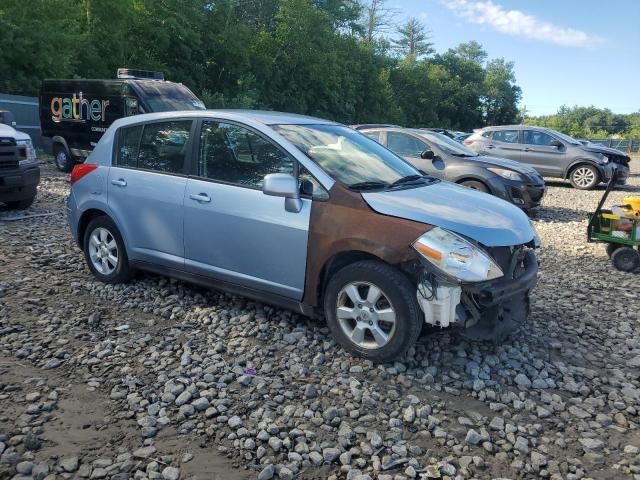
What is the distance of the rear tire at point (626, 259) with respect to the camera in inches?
271

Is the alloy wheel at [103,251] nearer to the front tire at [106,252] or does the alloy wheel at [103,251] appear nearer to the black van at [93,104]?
the front tire at [106,252]

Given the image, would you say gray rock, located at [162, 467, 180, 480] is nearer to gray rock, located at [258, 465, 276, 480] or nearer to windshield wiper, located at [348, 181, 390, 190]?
gray rock, located at [258, 465, 276, 480]

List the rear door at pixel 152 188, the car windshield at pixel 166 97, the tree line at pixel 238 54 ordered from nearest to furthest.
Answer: the rear door at pixel 152 188
the car windshield at pixel 166 97
the tree line at pixel 238 54

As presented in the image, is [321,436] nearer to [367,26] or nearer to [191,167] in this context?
[191,167]

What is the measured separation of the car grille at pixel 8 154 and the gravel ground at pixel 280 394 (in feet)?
11.6

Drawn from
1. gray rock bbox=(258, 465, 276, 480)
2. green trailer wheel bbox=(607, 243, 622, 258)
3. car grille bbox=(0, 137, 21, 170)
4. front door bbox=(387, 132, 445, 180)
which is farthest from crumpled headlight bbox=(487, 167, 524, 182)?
gray rock bbox=(258, 465, 276, 480)

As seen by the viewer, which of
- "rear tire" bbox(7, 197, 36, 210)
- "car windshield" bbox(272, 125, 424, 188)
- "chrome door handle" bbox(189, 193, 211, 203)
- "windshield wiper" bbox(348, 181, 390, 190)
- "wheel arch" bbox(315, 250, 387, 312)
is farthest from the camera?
"rear tire" bbox(7, 197, 36, 210)

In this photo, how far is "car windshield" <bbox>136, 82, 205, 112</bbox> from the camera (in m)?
12.9

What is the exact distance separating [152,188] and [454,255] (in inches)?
111

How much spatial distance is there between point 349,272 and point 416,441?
→ 1264mm

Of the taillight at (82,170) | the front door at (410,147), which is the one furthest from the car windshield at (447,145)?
the taillight at (82,170)

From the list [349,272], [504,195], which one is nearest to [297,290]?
[349,272]

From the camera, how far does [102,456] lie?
296 cm

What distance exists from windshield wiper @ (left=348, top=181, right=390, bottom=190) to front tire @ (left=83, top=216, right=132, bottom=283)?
2.51 m
